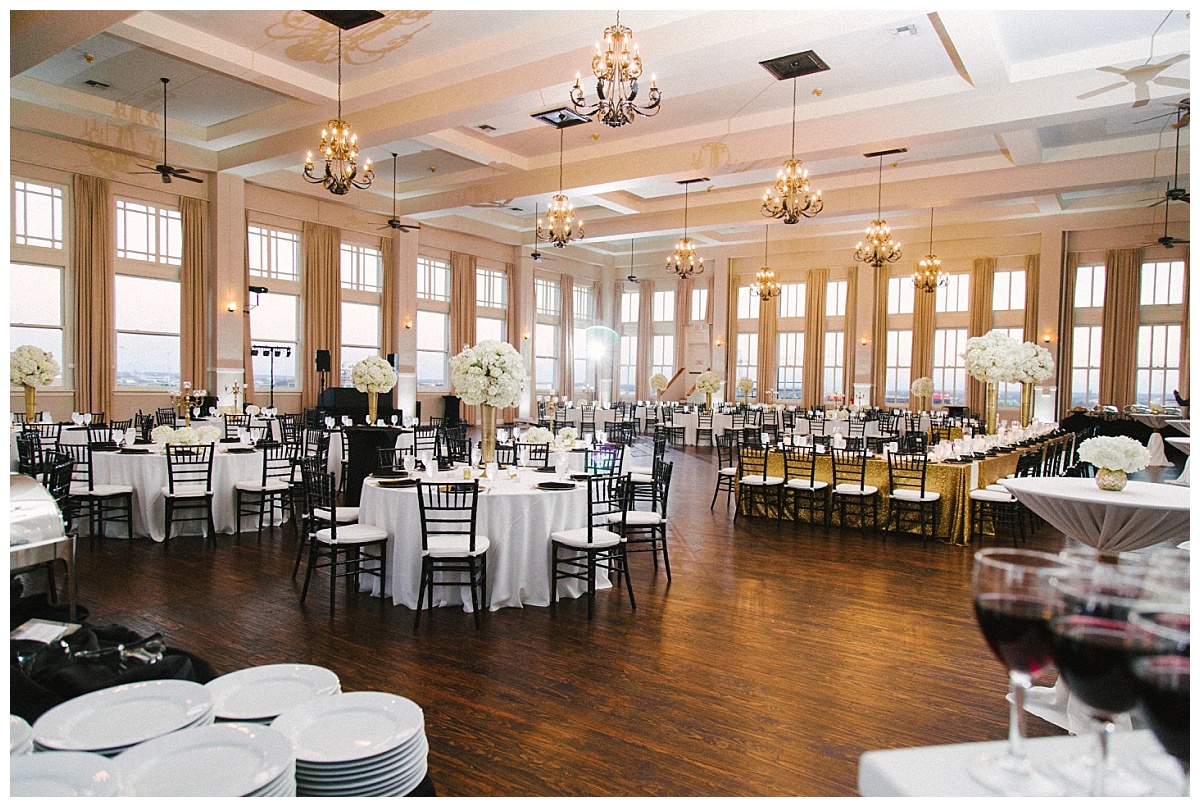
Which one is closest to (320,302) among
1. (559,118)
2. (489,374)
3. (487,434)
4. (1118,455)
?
(559,118)

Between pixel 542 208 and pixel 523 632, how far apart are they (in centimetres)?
1557

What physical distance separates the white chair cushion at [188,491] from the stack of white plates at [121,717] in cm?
590

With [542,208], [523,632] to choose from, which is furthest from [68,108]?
[523,632]

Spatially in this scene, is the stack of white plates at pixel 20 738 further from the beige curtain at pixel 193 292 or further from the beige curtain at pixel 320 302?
the beige curtain at pixel 320 302

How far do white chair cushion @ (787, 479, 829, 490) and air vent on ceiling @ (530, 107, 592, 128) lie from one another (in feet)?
19.8

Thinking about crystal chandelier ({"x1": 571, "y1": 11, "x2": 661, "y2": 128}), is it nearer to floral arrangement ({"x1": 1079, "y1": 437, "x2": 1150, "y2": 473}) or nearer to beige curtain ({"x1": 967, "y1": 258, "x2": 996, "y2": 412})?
floral arrangement ({"x1": 1079, "y1": 437, "x2": 1150, "y2": 473})

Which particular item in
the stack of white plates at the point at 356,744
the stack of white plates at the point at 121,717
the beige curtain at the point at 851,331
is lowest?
the stack of white plates at the point at 356,744

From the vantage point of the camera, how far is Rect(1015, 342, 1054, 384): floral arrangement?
874 centimetres

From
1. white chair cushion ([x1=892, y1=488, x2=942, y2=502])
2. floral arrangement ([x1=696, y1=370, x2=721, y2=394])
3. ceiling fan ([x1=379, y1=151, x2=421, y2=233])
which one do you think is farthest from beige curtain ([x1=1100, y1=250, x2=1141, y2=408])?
ceiling fan ([x1=379, y1=151, x2=421, y2=233])

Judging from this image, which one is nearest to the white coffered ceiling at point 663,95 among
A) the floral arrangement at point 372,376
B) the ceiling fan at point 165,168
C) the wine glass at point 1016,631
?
the ceiling fan at point 165,168

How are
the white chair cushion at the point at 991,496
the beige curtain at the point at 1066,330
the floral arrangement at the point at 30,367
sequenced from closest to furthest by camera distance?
1. the white chair cushion at the point at 991,496
2. the floral arrangement at the point at 30,367
3. the beige curtain at the point at 1066,330

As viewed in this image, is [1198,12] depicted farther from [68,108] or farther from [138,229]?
[138,229]

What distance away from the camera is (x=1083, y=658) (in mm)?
713

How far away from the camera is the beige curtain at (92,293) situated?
12547 mm
